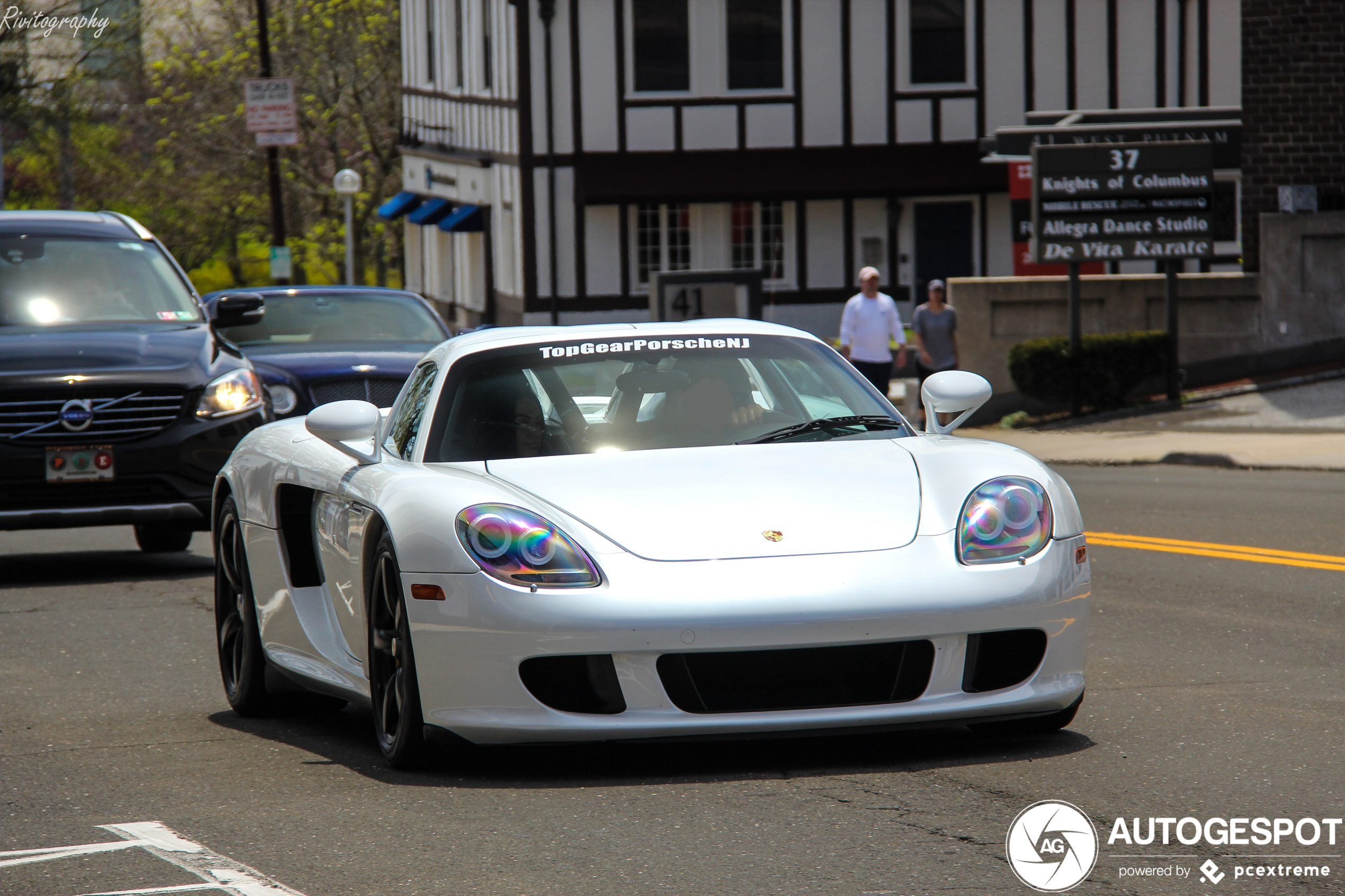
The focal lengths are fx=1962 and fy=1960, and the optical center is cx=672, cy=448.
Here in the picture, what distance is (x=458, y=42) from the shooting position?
1672 inches

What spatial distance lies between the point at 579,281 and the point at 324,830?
32196 mm

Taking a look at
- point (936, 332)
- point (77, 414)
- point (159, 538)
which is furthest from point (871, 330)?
point (77, 414)

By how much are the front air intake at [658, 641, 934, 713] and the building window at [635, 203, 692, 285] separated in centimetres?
3211

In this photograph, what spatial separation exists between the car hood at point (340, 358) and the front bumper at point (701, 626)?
9.03m

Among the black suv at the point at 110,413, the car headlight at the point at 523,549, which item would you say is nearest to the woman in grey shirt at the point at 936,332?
the black suv at the point at 110,413

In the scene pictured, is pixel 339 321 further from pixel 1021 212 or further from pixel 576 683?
pixel 1021 212

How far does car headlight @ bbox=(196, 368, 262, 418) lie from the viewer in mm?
11344

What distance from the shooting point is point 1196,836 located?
15.1 ft

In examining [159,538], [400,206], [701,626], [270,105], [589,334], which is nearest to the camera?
[701,626]

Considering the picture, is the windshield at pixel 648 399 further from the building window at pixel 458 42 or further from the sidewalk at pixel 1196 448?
the building window at pixel 458 42

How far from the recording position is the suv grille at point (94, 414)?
11.0 metres

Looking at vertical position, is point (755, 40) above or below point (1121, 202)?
above

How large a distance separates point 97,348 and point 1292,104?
60.0 feet

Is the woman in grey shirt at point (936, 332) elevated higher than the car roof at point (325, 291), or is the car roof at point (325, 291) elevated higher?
the car roof at point (325, 291)
